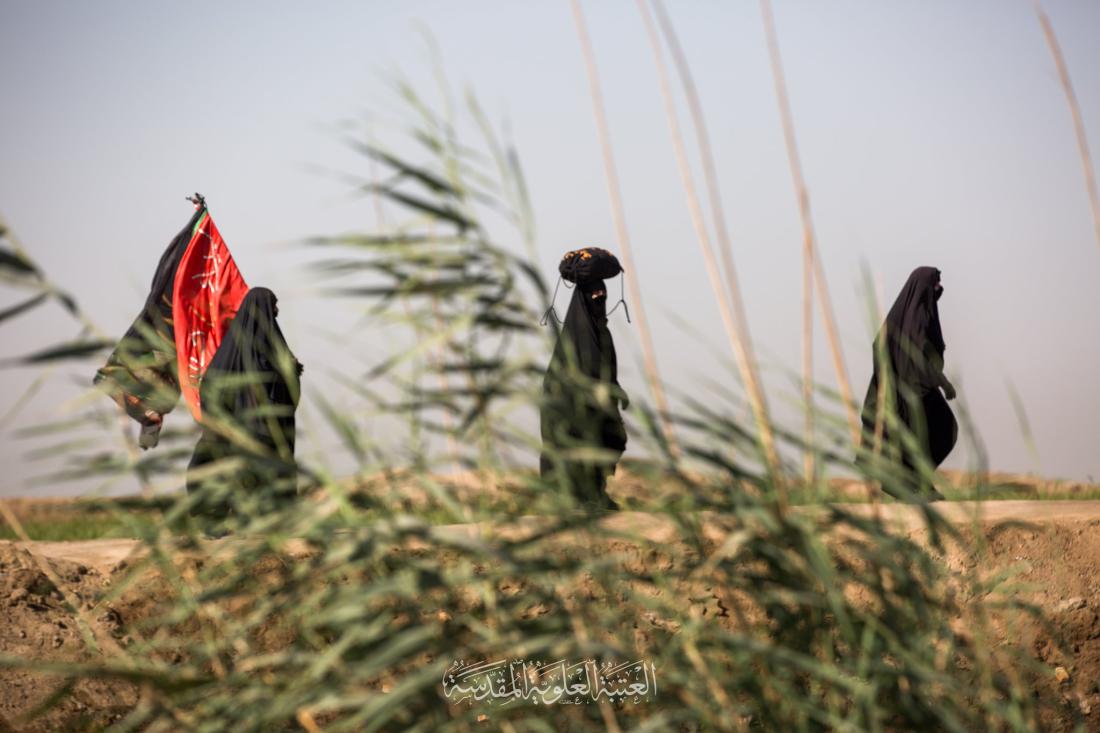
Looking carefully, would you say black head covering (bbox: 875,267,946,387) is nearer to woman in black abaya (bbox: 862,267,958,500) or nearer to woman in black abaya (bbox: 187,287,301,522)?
woman in black abaya (bbox: 862,267,958,500)

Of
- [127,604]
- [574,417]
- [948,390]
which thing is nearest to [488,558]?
[574,417]

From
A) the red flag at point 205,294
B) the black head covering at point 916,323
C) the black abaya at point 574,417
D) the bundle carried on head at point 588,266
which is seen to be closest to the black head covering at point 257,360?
the red flag at point 205,294

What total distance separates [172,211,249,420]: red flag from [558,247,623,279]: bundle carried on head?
201 cm

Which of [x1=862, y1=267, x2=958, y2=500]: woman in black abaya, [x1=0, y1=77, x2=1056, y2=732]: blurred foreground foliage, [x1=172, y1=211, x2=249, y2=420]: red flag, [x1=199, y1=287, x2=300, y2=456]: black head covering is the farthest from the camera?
[x1=862, y1=267, x2=958, y2=500]: woman in black abaya

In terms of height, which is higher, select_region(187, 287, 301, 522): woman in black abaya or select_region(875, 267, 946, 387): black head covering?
select_region(187, 287, 301, 522): woman in black abaya

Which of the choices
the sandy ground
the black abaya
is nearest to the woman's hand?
the sandy ground

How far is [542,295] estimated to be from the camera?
9.59 feet

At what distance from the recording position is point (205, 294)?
703 cm

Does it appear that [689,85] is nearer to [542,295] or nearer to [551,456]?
[542,295]

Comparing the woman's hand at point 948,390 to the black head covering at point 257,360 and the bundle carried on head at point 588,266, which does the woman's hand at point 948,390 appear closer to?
the bundle carried on head at point 588,266

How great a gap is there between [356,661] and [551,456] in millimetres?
670

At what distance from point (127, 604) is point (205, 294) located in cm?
192

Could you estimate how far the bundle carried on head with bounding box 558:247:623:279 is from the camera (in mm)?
7531

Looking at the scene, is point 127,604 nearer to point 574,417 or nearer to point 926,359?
point 574,417
